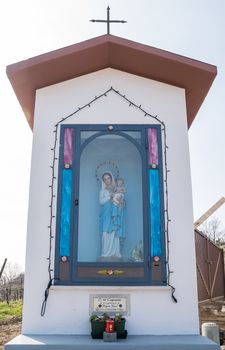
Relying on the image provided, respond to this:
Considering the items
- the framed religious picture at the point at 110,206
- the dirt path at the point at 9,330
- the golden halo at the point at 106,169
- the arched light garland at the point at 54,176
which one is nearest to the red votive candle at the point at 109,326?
the framed religious picture at the point at 110,206

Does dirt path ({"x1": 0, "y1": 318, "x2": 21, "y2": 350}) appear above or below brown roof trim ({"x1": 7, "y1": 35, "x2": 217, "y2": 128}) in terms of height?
below

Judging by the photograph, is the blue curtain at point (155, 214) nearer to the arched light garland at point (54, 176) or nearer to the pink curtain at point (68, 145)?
the arched light garland at point (54, 176)

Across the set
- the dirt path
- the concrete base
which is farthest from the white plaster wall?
the dirt path

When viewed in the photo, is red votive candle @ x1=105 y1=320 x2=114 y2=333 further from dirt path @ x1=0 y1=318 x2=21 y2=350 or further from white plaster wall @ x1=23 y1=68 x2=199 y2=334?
dirt path @ x1=0 y1=318 x2=21 y2=350

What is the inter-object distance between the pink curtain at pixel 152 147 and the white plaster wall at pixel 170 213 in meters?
0.17

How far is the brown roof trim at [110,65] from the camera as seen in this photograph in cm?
512

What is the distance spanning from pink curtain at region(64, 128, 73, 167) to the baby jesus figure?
737 mm

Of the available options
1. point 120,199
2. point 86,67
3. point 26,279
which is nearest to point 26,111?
point 86,67

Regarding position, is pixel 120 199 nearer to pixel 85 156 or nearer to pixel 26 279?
pixel 85 156

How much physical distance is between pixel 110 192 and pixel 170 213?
0.89m

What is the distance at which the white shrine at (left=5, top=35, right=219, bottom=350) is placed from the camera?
4.52 m

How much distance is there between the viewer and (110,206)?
5.25m

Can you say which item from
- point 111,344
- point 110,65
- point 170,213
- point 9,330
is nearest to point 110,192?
point 170,213

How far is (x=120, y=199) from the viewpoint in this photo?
527cm
